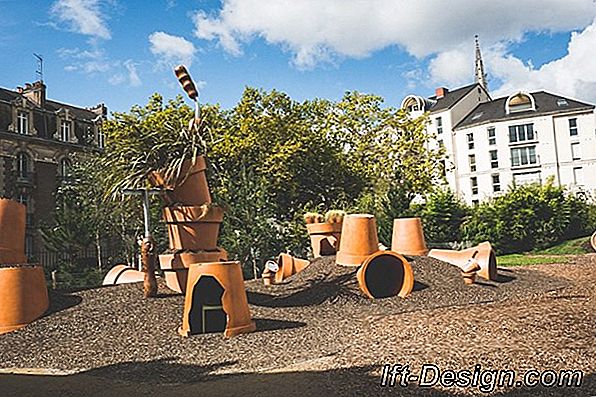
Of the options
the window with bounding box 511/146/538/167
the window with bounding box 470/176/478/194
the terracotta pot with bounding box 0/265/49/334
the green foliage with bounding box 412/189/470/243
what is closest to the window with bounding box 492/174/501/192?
the window with bounding box 470/176/478/194

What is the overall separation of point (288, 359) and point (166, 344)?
198 cm

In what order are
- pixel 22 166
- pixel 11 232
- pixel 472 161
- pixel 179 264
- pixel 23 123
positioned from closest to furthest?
pixel 11 232
pixel 179 264
pixel 22 166
pixel 23 123
pixel 472 161

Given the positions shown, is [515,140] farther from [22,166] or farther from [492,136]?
[22,166]

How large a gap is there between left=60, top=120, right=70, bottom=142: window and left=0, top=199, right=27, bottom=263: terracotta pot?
28.2 meters

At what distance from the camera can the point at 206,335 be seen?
8133 mm

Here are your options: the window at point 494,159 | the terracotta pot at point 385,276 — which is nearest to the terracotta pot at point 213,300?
the terracotta pot at point 385,276

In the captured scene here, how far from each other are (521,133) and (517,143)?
940mm

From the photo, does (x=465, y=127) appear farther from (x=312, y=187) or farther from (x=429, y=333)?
(x=429, y=333)

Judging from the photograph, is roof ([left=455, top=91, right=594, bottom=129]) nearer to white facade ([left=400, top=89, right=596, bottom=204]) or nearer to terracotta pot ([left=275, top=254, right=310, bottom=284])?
white facade ([left=400, top=89, right=596, bottom=204])

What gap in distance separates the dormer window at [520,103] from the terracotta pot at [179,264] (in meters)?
44.7

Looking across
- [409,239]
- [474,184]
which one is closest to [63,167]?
[409,239]

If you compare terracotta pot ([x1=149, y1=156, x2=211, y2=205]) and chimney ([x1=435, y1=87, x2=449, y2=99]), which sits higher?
chimney ([x1=435, y1=87, x2=449, y2=99])

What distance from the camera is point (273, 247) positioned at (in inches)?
764

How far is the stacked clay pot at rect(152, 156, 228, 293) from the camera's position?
34.0 feet
